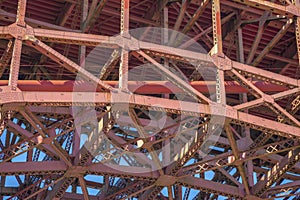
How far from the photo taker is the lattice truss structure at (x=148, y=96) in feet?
74.3

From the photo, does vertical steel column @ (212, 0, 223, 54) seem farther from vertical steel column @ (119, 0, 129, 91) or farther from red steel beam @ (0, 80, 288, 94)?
vertical steel column @ (119, 0, 129, 91)

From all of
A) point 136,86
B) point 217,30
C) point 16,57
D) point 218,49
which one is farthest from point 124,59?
point 217,30

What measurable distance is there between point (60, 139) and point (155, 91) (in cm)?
765

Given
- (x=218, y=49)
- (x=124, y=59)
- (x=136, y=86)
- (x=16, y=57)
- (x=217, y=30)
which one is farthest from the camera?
(x=136, y=86)

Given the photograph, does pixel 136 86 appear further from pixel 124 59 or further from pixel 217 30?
pixel 217 30

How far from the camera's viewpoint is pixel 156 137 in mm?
27078

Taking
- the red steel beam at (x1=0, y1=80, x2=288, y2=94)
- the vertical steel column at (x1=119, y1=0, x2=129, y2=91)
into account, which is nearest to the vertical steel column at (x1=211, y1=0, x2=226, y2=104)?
the red steel beam at (x1=0, y1=80, x2=288, y2=94)

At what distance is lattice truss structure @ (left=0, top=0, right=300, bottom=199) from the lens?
892 inches

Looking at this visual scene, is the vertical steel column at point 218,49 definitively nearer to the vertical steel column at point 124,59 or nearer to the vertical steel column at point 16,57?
the vertical steel column at point 124,59

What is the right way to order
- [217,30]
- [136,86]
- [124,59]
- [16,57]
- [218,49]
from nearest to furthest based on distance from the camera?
1. [16,57]
2. [124,59]
3. [218,49]
4. [217,30]
5. [136,86]

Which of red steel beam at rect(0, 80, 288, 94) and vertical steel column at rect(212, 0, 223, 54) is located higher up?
vertical steel column at rect(212, 0, 223, 54)

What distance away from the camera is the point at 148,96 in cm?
2311

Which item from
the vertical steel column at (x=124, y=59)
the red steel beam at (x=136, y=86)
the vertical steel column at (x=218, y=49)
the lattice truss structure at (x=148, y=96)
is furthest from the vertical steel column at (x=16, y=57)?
the vertical steel column at (x=218, y=49)

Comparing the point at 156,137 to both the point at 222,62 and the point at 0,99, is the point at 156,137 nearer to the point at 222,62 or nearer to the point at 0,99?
the point at 222,62
